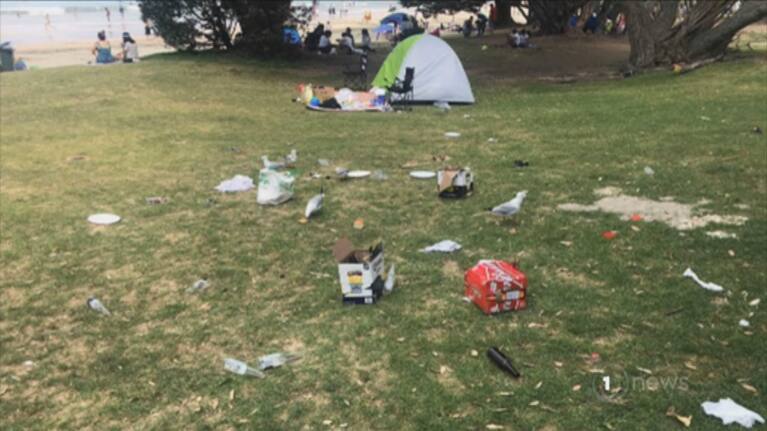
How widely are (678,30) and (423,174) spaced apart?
12.9 metres

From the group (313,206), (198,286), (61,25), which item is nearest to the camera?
(198,286)

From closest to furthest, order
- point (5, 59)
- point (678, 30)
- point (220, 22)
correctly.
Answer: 1. point (678, 30)
2. point (220, 22)
3. point (5, 59)

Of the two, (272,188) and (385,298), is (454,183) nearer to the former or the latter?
(272,188)

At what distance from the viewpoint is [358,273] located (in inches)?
191

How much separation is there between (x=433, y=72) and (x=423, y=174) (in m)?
6.86

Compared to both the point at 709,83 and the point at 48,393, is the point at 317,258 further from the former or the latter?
the point at 709,83

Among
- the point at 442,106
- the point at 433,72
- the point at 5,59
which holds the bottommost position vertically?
the point at 442,106

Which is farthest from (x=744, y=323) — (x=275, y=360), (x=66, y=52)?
(x=66, y=52)

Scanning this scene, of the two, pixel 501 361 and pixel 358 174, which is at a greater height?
pixel 358 174

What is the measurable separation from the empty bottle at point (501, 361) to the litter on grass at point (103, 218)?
4.70 meters

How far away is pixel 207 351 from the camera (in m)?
4.37

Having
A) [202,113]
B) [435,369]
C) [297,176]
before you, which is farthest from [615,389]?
[202,113]

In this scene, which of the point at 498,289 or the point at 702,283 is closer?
the point at 498,289

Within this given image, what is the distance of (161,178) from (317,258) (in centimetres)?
376
